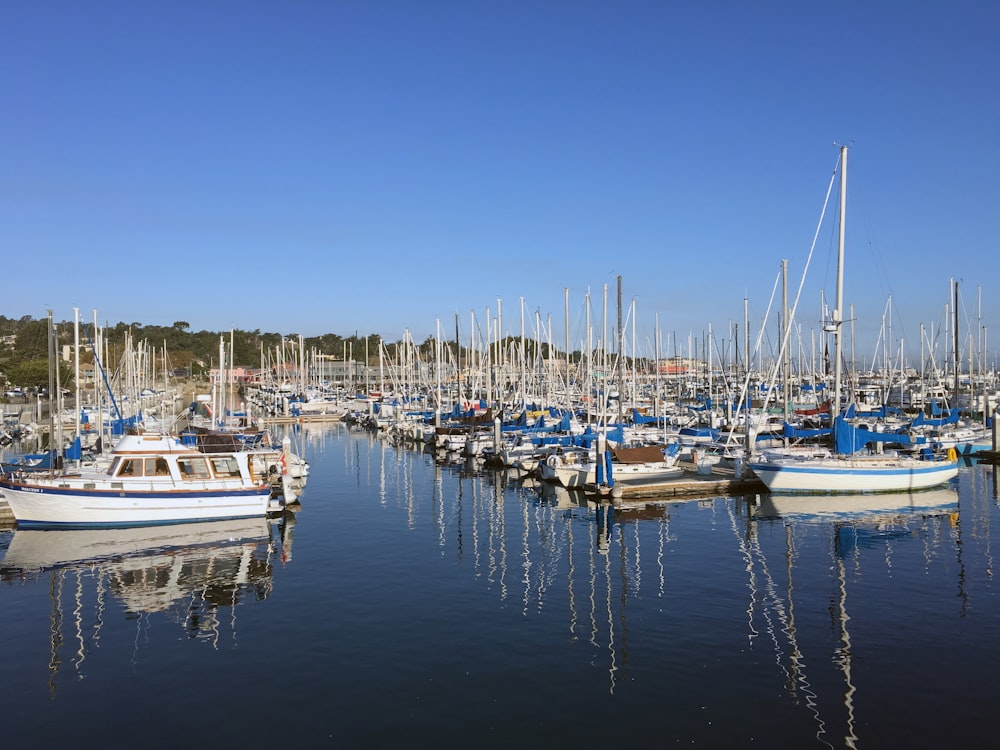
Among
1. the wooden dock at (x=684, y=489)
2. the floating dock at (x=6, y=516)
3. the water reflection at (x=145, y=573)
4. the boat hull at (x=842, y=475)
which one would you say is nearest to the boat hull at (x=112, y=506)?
the water reflection at (x=145, y=573)

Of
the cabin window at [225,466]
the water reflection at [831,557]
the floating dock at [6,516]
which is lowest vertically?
the water reflection at [831,557]

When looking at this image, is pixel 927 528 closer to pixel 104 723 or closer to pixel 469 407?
pixel 104 723

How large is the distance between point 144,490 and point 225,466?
3128 millimetres

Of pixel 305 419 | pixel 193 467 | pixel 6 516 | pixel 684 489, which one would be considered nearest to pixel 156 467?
pixel 193 467

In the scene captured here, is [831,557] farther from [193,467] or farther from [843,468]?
[193,467]

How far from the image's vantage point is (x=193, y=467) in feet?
97.4

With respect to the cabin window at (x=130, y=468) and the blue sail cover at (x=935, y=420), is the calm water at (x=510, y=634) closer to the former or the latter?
the cabin window at (x=130, y=468)

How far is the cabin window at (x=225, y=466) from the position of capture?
30047 millimetres

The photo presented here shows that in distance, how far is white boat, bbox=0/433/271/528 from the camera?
2764 cm

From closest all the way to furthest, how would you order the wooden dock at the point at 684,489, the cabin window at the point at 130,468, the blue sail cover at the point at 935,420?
the cabin window at the point at 130,468 → the wooden dock at the point at 684,489 → the blue sail cover at the point at 935,420

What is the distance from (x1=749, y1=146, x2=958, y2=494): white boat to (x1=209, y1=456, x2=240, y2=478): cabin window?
22949mm

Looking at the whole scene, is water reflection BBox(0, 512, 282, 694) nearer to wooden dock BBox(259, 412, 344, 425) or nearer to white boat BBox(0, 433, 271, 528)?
white boat BBox(0, 433, 271, 528)

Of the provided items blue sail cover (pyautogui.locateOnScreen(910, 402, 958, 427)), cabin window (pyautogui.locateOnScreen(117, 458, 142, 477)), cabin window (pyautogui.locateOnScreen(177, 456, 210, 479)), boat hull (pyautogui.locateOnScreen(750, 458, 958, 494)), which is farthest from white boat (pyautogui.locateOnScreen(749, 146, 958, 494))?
cabin window (pyautogui.locateOnScreen(117, 458, 142, 477))

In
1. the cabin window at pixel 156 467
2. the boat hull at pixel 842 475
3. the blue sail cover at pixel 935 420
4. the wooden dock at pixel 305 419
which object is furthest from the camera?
the wooden dock at pixel 305 419
